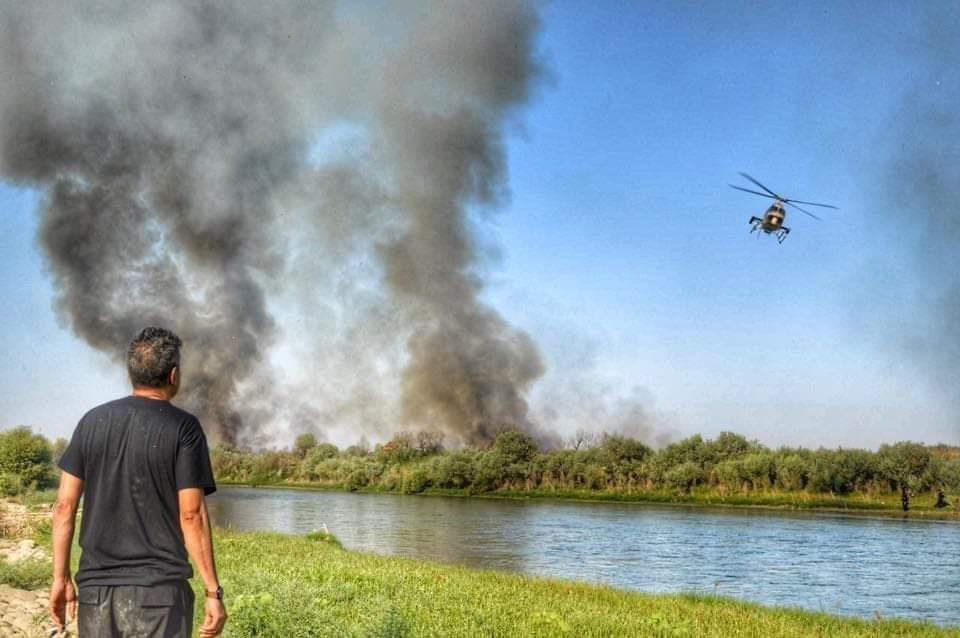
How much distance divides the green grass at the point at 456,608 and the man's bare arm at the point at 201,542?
483cm

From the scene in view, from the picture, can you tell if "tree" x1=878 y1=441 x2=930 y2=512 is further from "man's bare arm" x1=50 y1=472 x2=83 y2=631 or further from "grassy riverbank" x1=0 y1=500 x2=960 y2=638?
"man's bare arm" x1=50 y1=472 x2=83 y2=631

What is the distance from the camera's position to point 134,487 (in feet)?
16.2

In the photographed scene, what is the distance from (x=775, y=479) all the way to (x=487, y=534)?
49.4 m

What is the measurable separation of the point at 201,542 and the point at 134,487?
1.76 ft

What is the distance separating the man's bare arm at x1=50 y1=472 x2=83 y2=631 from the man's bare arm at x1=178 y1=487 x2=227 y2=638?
706 millimetres

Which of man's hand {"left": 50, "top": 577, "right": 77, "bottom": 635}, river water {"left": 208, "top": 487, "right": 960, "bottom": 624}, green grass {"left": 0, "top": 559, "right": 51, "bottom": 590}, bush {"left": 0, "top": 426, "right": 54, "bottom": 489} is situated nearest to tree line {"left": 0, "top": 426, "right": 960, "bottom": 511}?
bush {"left": 0, "top": 426, "right": 54, "bottom": 489}

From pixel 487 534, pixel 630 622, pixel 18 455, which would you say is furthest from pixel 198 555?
pixel 18 455

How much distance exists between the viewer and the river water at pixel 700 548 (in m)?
30.7

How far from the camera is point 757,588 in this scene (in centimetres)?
3122

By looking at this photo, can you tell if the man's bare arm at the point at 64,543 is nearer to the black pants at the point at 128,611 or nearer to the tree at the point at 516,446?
the black pants at the point at 128,611

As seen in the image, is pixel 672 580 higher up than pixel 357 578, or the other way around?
pixel 357 578

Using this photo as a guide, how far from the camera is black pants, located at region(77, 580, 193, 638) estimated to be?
4.83m

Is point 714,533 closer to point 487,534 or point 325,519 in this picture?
point 487,534

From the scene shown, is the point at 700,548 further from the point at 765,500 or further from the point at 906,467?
the point at 906,467
